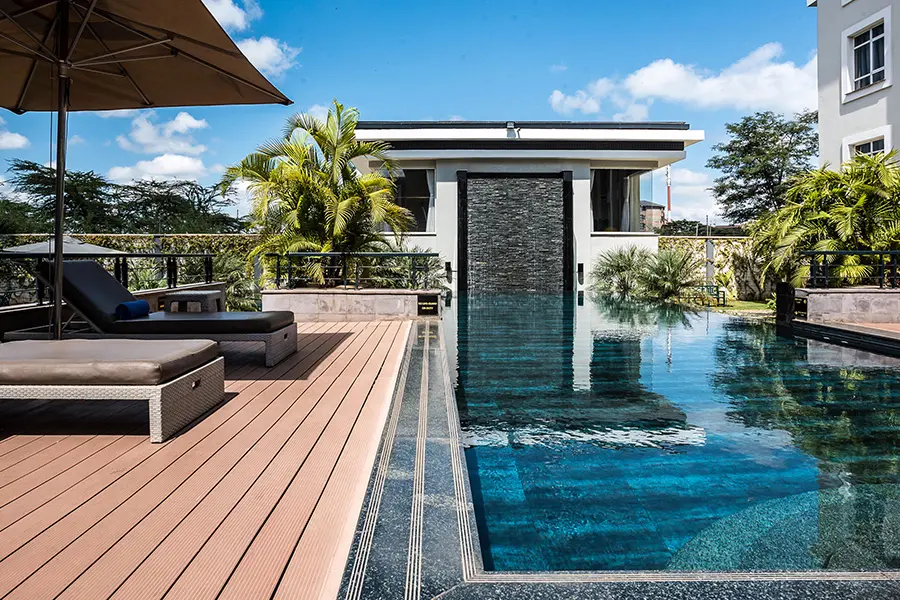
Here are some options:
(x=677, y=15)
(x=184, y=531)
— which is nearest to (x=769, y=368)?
(x=184, y=531)

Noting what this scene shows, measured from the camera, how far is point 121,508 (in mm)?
2455

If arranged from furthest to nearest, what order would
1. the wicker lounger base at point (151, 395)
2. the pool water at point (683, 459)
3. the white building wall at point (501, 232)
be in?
the white building wall at point (501, 232) < the wicker lounger base at point (151, 395) < the pool water at point (683, 459)

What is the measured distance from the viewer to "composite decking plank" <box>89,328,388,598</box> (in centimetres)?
186

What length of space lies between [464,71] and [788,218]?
16.0m

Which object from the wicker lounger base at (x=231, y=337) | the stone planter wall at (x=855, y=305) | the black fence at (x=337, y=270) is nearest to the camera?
the wicker lounger base at (x=231, y=337)

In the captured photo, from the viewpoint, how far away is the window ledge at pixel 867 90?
14008 mm

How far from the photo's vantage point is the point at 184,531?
88.0 inches

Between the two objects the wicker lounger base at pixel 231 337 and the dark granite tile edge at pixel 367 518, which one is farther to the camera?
the wicker lounger base at pixel 231 337

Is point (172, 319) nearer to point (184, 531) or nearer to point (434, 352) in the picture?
point (434, 352)

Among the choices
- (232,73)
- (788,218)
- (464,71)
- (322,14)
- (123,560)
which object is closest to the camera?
(123,560)

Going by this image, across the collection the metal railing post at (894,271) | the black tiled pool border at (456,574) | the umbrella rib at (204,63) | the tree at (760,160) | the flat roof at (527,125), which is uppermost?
the tree at (760,160)

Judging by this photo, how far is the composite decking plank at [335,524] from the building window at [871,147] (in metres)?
15.0

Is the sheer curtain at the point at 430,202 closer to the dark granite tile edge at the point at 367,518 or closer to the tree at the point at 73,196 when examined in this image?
the dark granite tile edge at the point at 367,518

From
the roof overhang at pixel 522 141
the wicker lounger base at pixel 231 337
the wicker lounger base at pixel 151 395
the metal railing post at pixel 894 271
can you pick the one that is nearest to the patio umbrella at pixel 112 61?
the wicker lounger base at pixel 231 337
